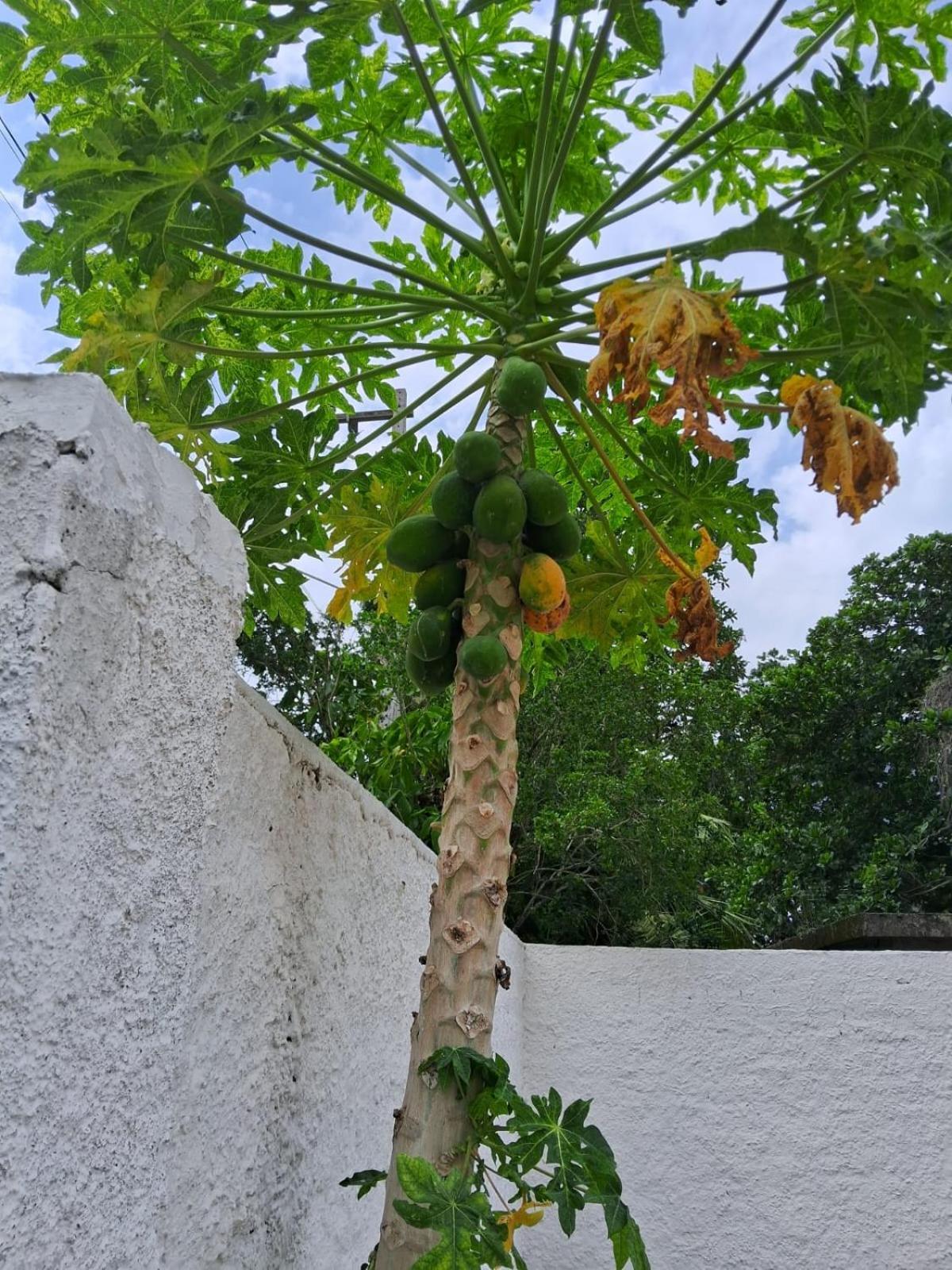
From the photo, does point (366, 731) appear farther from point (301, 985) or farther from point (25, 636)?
point (25, 636)

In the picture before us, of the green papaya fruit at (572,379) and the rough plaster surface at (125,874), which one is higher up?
the green papaya fruit at (572,379)

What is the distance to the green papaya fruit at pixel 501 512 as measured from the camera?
1.91 metres

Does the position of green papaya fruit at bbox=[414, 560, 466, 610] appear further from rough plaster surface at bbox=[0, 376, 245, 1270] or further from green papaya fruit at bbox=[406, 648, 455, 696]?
rough plaster surface at bbox=[0, 376, 245, 1270]

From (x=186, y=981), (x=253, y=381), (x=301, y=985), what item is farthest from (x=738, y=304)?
(x=186, y=981)

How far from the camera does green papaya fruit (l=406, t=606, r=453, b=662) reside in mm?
1968

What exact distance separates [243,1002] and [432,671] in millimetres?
714

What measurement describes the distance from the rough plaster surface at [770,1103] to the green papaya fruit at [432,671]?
181 cm

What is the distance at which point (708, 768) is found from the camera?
7.67 m

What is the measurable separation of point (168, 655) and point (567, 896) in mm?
5997

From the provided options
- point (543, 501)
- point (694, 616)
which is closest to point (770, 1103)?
point (694, 616)

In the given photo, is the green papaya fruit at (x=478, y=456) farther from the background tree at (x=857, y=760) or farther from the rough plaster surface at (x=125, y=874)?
the background tree at (x=857, y=760)

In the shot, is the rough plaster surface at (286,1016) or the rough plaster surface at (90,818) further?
the rough plaster surface at (286,1016)

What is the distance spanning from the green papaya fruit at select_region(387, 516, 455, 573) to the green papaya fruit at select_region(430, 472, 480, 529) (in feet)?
0.07

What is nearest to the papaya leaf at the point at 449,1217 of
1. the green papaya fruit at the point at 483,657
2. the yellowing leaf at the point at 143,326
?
the green papaya fruit at the point at 483,657
